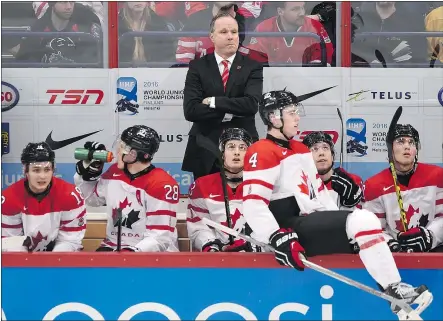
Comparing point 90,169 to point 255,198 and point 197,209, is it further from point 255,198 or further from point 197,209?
point 255,198

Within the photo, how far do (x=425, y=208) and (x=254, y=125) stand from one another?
1.08 m

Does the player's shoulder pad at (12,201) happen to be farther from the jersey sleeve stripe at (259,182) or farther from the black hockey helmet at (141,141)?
the jersey sleeve stripe at (259,182)

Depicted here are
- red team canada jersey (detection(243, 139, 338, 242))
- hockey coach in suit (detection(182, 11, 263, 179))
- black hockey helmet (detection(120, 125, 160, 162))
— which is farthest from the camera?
hockey coach in suit (detection(182, 11, 263, 179))

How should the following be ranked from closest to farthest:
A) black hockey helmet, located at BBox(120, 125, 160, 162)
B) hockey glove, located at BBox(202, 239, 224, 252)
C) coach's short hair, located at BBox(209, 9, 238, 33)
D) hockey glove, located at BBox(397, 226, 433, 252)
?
hockey glove, located at BBox(397, 226, 433, 252) → hockey glove, located at BBox(202, 239, 224, 252) → black hockey helmet, located at BBox(120, 125, 160, 162) → coach's short hair, located at BBox(209, 9, 238, 33)

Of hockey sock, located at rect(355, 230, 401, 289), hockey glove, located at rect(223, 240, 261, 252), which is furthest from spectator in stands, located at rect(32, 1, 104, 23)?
hockey sock, located at rect(355, 230, 401, 289)

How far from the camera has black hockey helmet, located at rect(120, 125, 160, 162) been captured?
4742 millimetres

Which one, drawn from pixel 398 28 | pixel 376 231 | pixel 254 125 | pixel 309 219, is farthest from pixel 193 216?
pixel 398 28

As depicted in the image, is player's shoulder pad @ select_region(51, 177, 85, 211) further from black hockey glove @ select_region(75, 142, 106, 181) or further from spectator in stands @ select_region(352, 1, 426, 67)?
spectator in stands @ select_region(352, 1, 426, 67)

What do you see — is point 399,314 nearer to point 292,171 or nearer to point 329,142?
point 292,171

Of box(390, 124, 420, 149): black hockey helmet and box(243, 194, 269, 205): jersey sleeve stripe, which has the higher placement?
box(390, 124, 420, 149): black hockey helmet

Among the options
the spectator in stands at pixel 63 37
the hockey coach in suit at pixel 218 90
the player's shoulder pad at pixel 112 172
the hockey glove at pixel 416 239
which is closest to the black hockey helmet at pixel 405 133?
the hockey glove at pixel 416 239

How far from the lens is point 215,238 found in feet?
15.2

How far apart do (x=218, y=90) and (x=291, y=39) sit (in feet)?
2.51

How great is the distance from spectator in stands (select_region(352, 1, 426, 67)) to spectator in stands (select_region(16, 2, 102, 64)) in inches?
65.4
